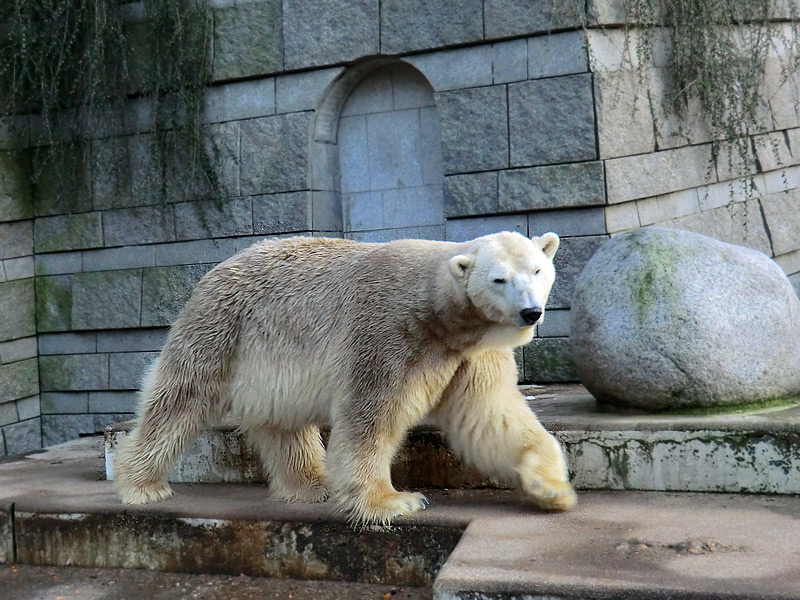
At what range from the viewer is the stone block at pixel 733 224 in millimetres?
6359

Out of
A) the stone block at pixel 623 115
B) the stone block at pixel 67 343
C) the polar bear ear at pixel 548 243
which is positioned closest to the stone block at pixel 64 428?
the stone block at pixel 67 343

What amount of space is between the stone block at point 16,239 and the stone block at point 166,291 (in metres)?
1.23

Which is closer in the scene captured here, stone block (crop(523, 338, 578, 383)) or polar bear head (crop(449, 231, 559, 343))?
polar bear head (crop(449, 231, 559, 343))

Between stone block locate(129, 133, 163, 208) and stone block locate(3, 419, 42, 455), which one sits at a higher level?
stone block locate(129, 133, 163, 208)

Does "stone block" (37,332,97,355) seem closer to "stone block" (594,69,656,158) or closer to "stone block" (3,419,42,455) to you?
"stone block" (3,419,42,455)

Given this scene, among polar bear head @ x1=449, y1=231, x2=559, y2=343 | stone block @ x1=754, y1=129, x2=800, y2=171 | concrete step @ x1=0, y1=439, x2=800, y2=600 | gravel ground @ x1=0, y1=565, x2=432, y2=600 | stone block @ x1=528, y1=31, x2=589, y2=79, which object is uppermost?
stone block @ x1=528, y1=31, x2=589, y2=79

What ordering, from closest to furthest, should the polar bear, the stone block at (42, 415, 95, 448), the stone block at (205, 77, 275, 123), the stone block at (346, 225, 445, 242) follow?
the polar bear < the stone block at (346, 225, 445, 242) < the stone block at (205, 77, 275, 123) < the stone block at (42, 415, 95, 448)

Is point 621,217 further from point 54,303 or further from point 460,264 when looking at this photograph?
point 54,303

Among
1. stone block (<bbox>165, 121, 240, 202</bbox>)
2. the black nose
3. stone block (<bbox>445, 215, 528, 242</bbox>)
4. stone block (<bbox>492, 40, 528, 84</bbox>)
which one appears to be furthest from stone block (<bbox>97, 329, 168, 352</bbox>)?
the black nose

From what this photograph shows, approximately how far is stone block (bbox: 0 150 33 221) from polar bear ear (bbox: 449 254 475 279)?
5389mm

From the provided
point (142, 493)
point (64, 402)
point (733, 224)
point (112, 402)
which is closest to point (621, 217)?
point (733, 224)

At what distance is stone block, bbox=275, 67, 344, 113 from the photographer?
6.62m

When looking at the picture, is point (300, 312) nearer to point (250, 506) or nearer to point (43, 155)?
point (250, 506)

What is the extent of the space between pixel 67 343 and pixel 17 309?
0.50m
